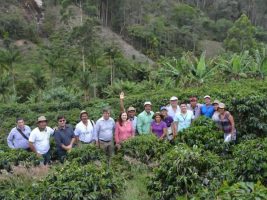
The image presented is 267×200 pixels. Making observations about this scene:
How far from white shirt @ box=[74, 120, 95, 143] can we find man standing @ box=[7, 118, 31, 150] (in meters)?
1.02

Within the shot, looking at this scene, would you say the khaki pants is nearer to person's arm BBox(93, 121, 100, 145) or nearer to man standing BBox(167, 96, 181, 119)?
person's arm BBox(93, 121, 100, 145)

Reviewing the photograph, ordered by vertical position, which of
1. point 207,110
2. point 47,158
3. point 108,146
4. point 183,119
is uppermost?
point 207,110

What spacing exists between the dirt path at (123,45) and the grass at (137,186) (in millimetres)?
44910

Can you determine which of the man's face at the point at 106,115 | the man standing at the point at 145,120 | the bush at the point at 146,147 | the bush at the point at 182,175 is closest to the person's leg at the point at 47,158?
the man's face at the point at 106,115

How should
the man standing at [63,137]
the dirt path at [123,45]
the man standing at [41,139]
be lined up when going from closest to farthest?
the man standing at [41,139] < the man standing at [63,137] < the dirt path at [123,45]

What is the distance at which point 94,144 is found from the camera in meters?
8.45

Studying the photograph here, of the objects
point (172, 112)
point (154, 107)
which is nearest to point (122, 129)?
point (172, 112)

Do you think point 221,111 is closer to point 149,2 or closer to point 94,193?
point 94,193

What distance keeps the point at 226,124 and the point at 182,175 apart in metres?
2.29

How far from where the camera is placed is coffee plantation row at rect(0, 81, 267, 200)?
215 inches

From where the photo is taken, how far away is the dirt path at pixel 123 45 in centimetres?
5375

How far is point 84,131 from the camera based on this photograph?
28.0 feet

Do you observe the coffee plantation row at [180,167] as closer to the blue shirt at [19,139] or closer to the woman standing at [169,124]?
the blue shirt at [19,139]

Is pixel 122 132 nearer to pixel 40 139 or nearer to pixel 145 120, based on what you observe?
pixel 145 120
